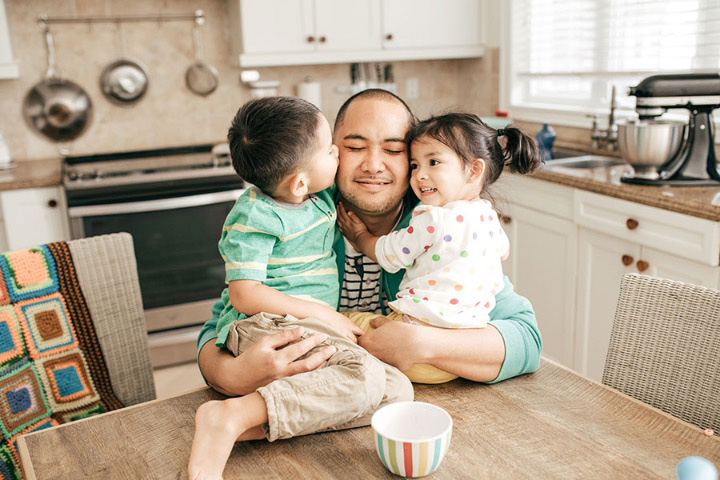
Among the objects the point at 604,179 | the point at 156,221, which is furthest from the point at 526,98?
the point at 156,221

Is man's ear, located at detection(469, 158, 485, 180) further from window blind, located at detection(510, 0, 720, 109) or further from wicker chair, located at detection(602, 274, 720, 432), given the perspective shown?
window blind, located at detection(510, 0, 720, 109)

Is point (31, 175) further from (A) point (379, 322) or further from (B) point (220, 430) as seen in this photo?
(B) point (220, 430)

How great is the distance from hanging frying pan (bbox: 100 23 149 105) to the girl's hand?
8.36 feet

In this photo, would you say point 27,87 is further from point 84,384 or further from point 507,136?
point 507,136

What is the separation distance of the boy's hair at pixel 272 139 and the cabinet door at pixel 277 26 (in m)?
2.30

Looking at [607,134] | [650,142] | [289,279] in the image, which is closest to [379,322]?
[289,279]

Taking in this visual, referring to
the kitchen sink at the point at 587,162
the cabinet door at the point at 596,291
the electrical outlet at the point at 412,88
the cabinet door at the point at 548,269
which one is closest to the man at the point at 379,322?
the cabinet door at the point at 596,291

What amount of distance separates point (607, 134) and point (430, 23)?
1.25m

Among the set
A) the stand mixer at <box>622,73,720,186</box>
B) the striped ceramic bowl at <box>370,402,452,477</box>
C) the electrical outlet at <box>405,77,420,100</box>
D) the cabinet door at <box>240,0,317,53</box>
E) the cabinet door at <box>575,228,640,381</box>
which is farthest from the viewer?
the electrical outlet at <box>405,77,420,100</box>

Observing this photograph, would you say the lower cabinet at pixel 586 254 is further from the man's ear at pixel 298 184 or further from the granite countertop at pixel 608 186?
the man's ear at pixel 298 184

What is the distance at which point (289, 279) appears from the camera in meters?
1.33

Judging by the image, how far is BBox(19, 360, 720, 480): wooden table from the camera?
0.98m

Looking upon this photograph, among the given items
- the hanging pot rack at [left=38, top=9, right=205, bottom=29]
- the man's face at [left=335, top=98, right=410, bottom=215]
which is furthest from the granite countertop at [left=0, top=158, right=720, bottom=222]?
the man's face at [left=335, top=98, right=410, bottom=215]

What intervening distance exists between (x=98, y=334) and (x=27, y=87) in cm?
248
